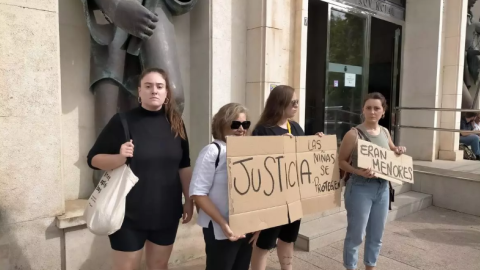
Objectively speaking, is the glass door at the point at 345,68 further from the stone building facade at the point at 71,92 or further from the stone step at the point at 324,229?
the stone step at the point at 324,229

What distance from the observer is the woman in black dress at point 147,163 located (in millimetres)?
2074

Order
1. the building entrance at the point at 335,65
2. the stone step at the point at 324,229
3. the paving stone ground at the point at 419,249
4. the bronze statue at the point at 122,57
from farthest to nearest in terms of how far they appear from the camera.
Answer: the building entrance at the point at 335,65, the stone step at the point at 324,229, the paving stone ground at the point at 419,249, the bronze statue at the point at 122,57

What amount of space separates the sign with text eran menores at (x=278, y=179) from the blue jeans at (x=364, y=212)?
0.20 m

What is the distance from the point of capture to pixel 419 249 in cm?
431

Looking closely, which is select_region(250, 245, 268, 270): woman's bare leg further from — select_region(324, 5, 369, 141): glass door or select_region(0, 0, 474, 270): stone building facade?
select_region(324, 5, 369, 141): glass door

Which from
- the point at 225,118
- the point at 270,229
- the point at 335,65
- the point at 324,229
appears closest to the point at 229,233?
the point at 225,118

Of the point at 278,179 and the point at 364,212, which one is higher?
the point at 278,179

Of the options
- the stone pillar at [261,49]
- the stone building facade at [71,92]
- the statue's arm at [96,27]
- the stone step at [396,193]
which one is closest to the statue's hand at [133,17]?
the statue's arm at [96,27]

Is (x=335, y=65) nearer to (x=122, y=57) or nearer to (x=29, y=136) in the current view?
(x=122, y=57)

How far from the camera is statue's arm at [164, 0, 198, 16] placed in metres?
3.84

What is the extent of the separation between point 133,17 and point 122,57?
24.1 inches

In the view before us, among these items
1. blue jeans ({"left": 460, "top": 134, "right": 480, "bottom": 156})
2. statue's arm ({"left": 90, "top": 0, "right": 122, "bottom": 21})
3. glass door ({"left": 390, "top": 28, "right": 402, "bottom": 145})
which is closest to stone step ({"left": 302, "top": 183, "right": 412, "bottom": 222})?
glass door ({"left": 390, "top": 28, "right": 402, "bottom": 145})

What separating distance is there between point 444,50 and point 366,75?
1805 mm

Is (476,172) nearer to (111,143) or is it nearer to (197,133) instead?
(197,133)
